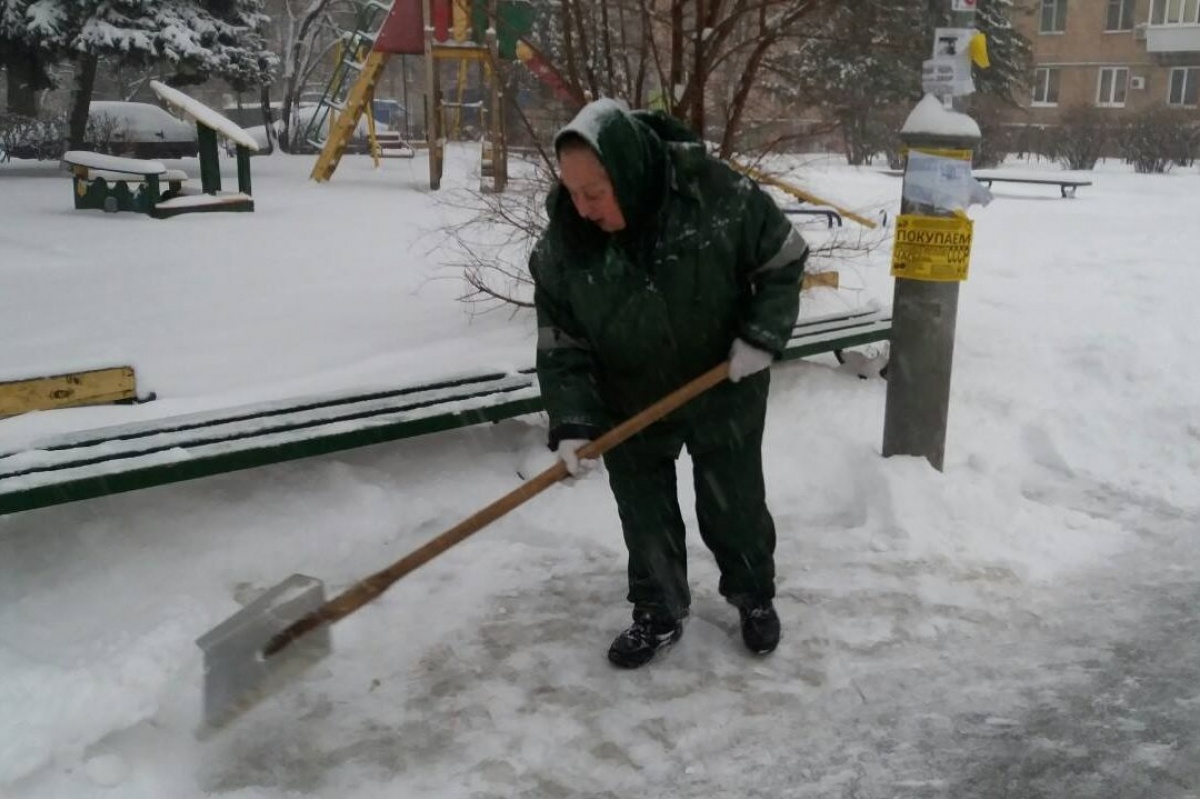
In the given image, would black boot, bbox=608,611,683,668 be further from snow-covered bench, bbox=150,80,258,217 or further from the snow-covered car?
the snow-covered car

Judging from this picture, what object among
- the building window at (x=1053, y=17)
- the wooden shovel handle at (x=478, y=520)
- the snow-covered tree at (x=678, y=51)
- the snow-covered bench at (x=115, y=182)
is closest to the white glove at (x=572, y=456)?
the wooden shovel handle at (x=478, y=520)

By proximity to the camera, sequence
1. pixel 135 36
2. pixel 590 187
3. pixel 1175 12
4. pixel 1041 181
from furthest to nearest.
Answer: pixel 1175 12, pixel 1041 181, pixel 135 36, pixel 590 187

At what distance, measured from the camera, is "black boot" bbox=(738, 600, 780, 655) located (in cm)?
322

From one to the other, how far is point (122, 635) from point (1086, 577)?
3.25 metres

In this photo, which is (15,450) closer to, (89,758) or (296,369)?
(89,758)

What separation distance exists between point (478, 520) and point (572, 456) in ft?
1.03

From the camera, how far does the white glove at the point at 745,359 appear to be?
2.90 metres

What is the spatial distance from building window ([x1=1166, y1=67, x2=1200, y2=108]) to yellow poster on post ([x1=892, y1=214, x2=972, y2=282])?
123ft

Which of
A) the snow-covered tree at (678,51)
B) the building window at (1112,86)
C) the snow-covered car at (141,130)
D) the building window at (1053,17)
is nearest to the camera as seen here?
the snow-covered tree at (678,51)

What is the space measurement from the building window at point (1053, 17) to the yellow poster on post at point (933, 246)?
1531 inches

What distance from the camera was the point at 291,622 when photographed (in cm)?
289

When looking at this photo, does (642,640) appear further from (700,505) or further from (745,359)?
(745,359)

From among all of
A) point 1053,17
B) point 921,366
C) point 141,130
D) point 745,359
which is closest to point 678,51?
point 921,366

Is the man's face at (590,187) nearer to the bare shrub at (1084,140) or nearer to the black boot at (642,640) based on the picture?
the black boot at (642,640)
